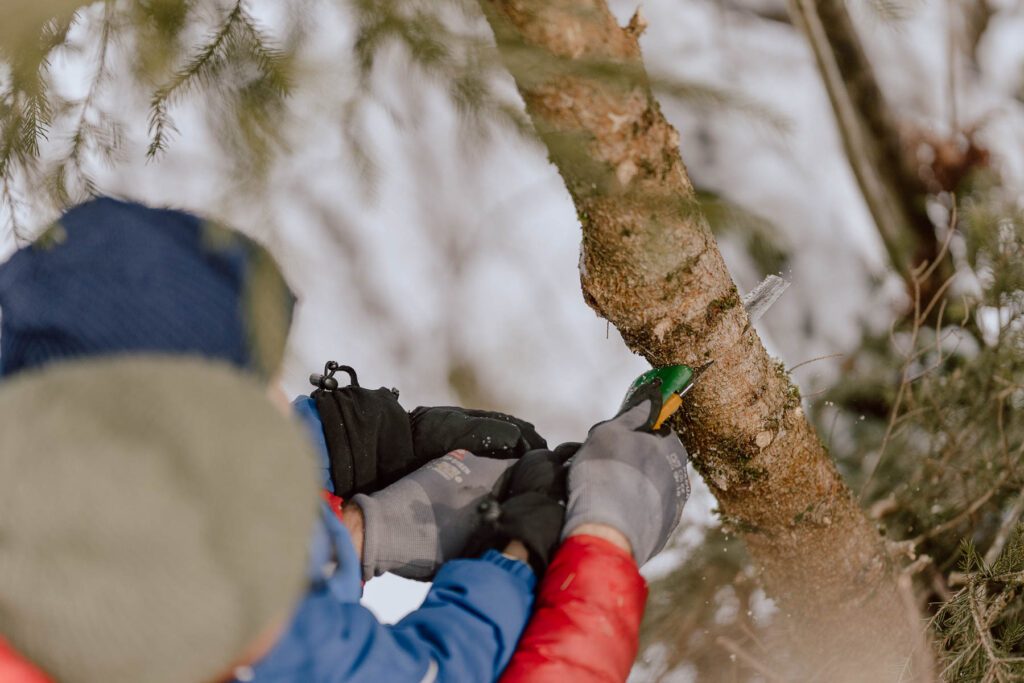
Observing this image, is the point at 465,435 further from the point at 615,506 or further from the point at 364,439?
the point at 615,506

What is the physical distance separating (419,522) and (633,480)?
323mm

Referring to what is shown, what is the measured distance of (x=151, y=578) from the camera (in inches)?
21.3

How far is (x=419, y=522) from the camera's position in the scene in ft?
3.48

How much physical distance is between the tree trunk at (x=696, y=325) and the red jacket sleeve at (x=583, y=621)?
0.37 m

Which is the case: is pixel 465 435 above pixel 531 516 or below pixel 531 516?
above

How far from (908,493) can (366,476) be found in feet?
5.35

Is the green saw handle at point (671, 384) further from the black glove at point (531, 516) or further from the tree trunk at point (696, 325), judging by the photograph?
the black glove at point (531, 516)

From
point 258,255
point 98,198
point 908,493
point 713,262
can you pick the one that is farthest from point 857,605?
point 98,198

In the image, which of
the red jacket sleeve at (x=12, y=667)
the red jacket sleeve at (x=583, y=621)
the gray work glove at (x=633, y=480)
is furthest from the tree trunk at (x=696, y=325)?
the red jacket sleeve at (x=12, y=667)

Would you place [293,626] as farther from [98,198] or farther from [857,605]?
[857,605]

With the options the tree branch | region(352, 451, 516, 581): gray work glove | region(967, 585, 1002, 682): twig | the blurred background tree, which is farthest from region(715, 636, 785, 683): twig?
the tree branch

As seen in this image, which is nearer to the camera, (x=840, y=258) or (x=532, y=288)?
(x=532, y=288)

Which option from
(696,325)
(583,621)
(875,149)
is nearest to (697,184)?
(875,149)

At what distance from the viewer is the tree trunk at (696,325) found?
0.81 m
